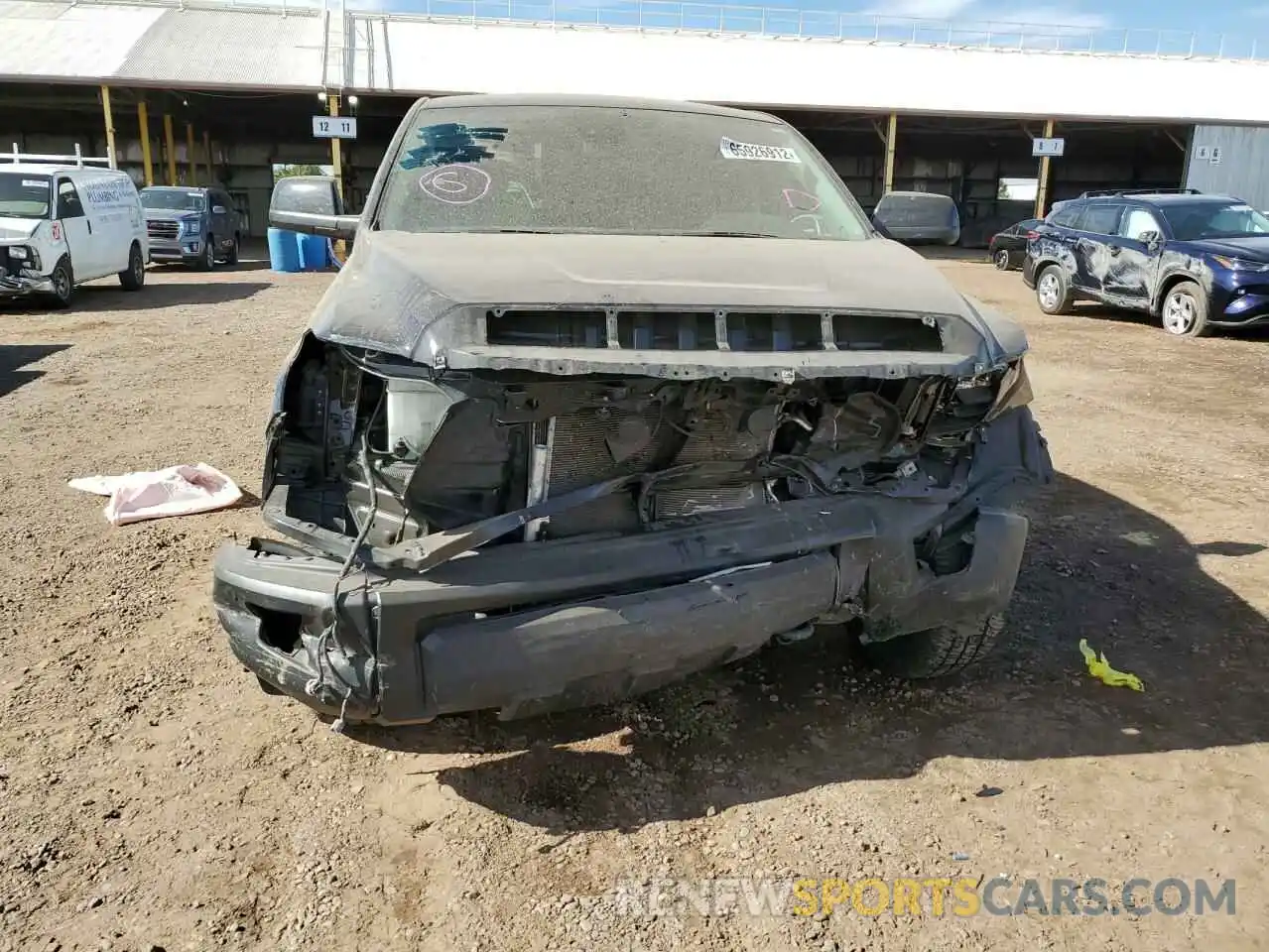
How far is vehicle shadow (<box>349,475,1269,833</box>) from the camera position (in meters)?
2.84

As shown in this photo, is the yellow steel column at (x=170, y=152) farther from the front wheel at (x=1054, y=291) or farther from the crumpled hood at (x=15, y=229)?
the front wheel at (x=1054, y=291)

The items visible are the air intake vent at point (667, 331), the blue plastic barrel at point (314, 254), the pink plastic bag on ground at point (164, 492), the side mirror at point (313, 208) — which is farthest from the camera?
the blue plastic barrel at point (314, 254)

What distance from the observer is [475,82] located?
78.4ft

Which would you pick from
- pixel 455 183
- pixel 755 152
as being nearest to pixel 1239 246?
pixel 755 152

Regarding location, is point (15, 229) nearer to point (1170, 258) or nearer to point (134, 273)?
point (134, 273)

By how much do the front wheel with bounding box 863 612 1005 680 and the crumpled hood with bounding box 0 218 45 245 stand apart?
41.2 ft

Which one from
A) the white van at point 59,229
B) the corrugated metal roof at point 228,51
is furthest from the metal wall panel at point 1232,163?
the white van at point 59,229

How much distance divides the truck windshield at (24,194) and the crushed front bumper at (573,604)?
1231 centimetres

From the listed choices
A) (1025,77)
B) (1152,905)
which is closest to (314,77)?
(1025,77)

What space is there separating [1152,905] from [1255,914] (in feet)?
0.75

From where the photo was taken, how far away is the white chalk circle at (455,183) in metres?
3.52

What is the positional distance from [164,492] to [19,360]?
5617 mm

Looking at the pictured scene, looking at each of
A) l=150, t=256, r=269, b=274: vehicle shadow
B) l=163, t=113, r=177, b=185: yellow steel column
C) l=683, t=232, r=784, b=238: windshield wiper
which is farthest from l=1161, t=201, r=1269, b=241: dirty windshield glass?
l=163, t=113, r=177, b=185: yellow steel column

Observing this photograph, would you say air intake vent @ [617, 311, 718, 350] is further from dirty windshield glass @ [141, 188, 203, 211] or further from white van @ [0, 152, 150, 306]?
dirty windshield glass @ [141, 188, 203, 211]
